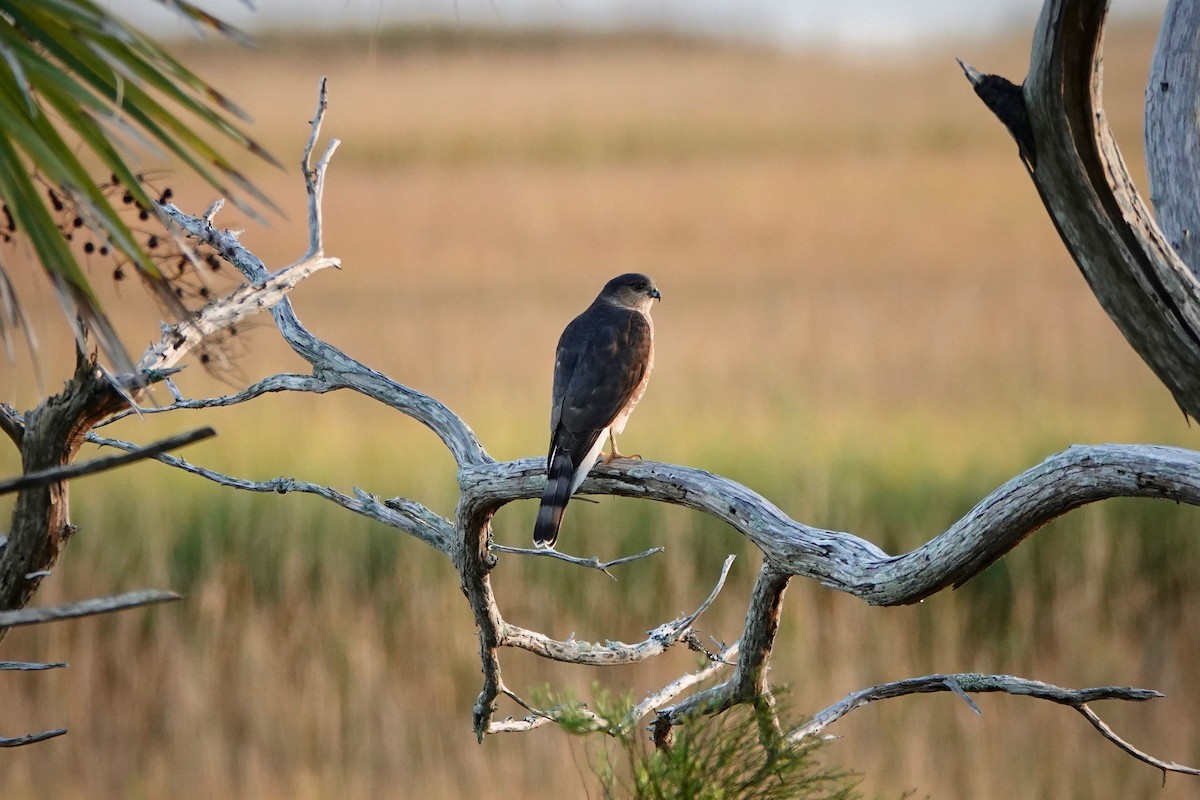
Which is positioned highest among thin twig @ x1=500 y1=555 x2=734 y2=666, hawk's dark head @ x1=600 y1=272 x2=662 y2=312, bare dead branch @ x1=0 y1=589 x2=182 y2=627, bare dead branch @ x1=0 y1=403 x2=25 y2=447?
hawk's dark head @ x1=600 y1=272 x2=662 y2=312

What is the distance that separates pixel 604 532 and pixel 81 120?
17.1ft

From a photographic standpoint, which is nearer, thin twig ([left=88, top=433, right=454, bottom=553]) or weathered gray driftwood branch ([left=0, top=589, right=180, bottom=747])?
weathered gray driftwood branch ([left=0, top=589, right=180, bottom=747])

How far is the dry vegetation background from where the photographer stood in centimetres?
531

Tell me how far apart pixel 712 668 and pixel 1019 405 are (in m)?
7.22

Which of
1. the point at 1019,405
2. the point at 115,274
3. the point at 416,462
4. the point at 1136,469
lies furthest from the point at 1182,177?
the point at 1019,405

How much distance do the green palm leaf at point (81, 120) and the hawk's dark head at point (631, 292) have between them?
2.79m

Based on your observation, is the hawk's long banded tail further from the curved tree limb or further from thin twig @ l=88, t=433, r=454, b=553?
the curved tree limb

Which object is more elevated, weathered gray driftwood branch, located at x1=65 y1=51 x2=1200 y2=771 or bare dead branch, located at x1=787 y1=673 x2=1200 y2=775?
weathered gray driftwood branch, located at x1=65 y1=51 x2=1200 y2=771

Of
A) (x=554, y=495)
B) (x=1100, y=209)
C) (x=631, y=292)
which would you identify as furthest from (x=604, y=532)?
(x=1100, y=209)

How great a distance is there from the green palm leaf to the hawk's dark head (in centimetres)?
279

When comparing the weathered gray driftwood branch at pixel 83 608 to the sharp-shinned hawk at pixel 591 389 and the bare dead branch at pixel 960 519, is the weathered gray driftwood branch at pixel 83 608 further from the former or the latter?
the sharp-shinned hawk at pixel 591 389

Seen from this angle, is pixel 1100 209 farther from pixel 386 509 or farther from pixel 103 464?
pixel 386 509

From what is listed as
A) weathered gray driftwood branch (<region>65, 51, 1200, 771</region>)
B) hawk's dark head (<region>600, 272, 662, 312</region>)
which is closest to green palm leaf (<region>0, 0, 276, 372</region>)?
weathered gray driftwood branch (<region>65, 51, 1200, 771</region>)

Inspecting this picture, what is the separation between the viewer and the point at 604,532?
21.0 feet
